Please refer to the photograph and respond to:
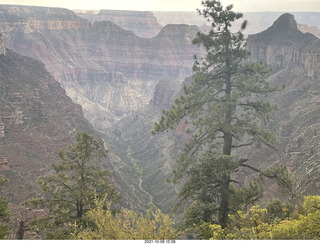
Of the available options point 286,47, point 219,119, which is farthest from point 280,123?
point 219,119

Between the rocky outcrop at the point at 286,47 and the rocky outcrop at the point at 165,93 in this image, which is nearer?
the rocky outcrop at the point at 286,47

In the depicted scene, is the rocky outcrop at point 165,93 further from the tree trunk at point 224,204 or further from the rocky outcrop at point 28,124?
the tree trunk at point 224,204

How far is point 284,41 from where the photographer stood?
93.8 metres

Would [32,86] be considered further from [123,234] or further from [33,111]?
[123,234]

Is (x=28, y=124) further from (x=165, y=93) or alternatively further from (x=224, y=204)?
(x=165, y=93)

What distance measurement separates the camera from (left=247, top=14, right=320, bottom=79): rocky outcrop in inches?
3201

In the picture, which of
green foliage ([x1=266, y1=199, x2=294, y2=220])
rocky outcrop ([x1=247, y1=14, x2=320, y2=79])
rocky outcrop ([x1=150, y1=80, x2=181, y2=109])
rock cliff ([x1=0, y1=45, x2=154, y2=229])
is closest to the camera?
green foliage ([x1=266, y1=199, x2=294, y2=220])

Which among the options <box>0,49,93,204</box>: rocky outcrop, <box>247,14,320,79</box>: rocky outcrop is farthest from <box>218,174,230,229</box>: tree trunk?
<box>247,14,320,79</box>: rocky outcrop

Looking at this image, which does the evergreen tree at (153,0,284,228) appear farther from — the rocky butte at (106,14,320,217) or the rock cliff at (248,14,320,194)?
the rocky butte at (106,14,320,217)

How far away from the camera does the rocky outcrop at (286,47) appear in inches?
3201

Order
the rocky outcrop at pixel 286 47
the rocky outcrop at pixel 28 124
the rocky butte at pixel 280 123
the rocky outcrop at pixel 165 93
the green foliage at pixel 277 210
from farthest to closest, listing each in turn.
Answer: the rocky outcrop at pixel 165 93 → the rocky outcrop at pixel 286 47 → the rocky butte at pixel 280 123 → the rocky outcrop at pixel 28 124 → the green foliage at pixel 277 210

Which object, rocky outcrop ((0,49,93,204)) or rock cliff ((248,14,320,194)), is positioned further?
rock cliff ((248,14,320,194))

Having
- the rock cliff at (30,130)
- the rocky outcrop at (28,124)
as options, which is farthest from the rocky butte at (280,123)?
the rocky outcrop at (28,124)

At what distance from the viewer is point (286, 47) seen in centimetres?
9088
